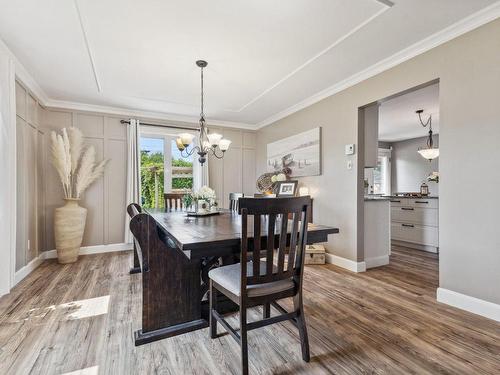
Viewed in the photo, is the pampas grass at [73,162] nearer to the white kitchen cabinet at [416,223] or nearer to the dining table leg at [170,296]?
the dining table leg at [170,296]

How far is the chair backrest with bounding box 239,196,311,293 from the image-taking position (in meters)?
1.33

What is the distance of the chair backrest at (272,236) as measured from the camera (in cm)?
133

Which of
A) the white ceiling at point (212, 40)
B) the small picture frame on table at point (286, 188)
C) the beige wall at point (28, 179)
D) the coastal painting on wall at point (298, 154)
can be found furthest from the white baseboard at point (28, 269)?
the coastal painting on wall at point (298, 154)

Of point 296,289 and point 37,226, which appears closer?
point 296,289

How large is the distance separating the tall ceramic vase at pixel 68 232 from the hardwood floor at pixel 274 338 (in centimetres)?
90

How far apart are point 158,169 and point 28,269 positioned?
2.33m

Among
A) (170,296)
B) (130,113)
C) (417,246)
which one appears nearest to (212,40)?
(170,296)

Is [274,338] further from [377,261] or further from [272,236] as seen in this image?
[377,261]

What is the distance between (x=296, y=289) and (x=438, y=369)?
0.87m

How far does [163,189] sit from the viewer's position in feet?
15.8

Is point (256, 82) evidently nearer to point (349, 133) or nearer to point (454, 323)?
point (349, 133)

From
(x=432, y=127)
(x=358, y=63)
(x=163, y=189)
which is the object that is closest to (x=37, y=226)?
(x=163, y=189)

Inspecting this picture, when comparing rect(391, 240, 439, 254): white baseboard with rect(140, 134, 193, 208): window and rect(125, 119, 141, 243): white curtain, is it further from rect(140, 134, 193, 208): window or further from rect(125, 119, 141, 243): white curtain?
rect(125, 119, 141, 243): white curtain

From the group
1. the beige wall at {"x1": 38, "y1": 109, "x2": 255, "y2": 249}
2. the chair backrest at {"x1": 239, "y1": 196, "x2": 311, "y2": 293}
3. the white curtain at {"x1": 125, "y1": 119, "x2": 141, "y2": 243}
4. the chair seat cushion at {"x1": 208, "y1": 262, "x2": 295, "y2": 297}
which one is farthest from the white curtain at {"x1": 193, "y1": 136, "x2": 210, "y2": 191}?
the chair backrest at {"x1": 239, "y1": 196, "x2": 311, "y2": 293}
